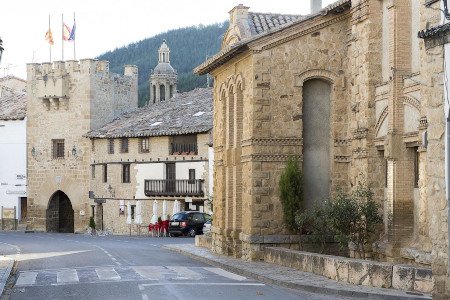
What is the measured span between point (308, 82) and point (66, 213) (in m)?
45.0

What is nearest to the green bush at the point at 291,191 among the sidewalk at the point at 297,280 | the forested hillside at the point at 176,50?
the sidewalk at the point at 297,280

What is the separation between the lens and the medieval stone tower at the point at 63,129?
220 ft

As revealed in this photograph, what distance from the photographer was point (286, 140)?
1087 inches

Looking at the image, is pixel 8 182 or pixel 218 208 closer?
pixel 218 208

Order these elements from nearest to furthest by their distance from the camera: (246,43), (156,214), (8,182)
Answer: (246,43), (156,214), (8,182)

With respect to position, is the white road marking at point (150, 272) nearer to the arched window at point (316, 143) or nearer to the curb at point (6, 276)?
the curb at point (6, 276)

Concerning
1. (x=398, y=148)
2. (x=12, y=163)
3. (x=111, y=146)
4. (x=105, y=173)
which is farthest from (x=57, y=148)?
(x=398, y=148)

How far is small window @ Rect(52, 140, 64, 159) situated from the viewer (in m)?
68.1

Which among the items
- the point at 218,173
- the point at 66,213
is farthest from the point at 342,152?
the point at 66,213

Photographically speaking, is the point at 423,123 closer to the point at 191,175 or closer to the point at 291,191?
the point at 291,191

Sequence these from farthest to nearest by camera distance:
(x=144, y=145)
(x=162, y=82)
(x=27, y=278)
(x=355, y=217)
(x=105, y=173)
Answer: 1. (x=162, y=82)
2. (x=105, y=173)
3. (x=144, y=145)
4. (x=355, y=217)
5. (x=27, y=278)

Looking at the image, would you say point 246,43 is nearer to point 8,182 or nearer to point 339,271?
point 339,271

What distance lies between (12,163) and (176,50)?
7912 cm

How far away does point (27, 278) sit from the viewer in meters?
22.7
